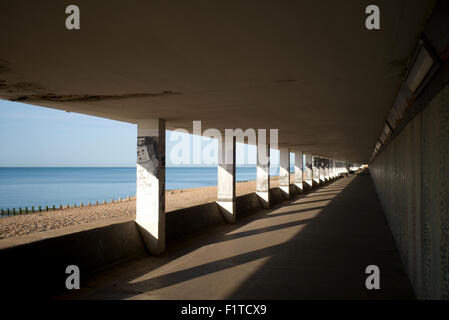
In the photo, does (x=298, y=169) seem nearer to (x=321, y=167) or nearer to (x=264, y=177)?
(x=264, y=177)

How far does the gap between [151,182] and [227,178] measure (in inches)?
213

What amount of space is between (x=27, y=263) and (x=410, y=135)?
7.33 metres

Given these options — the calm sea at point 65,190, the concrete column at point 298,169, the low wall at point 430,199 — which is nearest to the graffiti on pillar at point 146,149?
the low wall at point 430,199

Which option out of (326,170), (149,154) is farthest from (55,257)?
(326,170)

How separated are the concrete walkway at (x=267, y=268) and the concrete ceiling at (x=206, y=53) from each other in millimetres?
3674

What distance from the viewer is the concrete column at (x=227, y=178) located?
1396cm

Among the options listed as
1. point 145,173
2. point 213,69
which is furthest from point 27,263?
point 213,69

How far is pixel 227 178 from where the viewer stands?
14.3 meters

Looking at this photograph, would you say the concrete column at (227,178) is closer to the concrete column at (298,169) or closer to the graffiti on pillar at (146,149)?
the graffiti on pillar at (146,149)

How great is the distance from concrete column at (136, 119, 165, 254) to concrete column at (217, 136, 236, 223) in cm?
494

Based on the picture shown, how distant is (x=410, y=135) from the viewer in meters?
5.69

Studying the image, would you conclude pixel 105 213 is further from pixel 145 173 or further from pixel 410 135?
pixel 410 135

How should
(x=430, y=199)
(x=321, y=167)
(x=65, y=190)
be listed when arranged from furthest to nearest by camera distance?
1. (x=65, y=190)
2. (x=321, y=167)
3. (x=430, y=199)

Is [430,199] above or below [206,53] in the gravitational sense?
below
